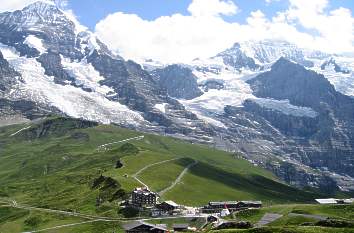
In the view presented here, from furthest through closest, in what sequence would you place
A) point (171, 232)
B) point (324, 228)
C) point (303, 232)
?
point (171, 232)
point (324, 228)
point (303, 232)

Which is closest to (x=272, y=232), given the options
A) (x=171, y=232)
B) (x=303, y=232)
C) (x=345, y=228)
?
(x=303, y=232)

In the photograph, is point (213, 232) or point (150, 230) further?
point (150, 230)

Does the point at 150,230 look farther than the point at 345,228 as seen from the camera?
Yes

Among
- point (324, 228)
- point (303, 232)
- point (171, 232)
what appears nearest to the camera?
point (303, 232)

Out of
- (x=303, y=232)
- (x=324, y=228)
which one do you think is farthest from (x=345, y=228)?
(x=303, y=232)

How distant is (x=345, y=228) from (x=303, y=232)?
51.0ft

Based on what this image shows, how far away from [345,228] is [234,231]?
26282mm

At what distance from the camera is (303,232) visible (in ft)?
476

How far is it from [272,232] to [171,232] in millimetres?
50857

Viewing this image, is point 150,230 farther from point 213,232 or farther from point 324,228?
point 324,228

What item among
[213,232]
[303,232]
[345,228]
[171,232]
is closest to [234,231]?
[213,232]

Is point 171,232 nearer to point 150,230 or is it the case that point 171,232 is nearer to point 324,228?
point 150,230

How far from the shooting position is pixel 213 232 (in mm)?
153875

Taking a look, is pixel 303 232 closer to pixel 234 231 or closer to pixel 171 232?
pixel 234 231
